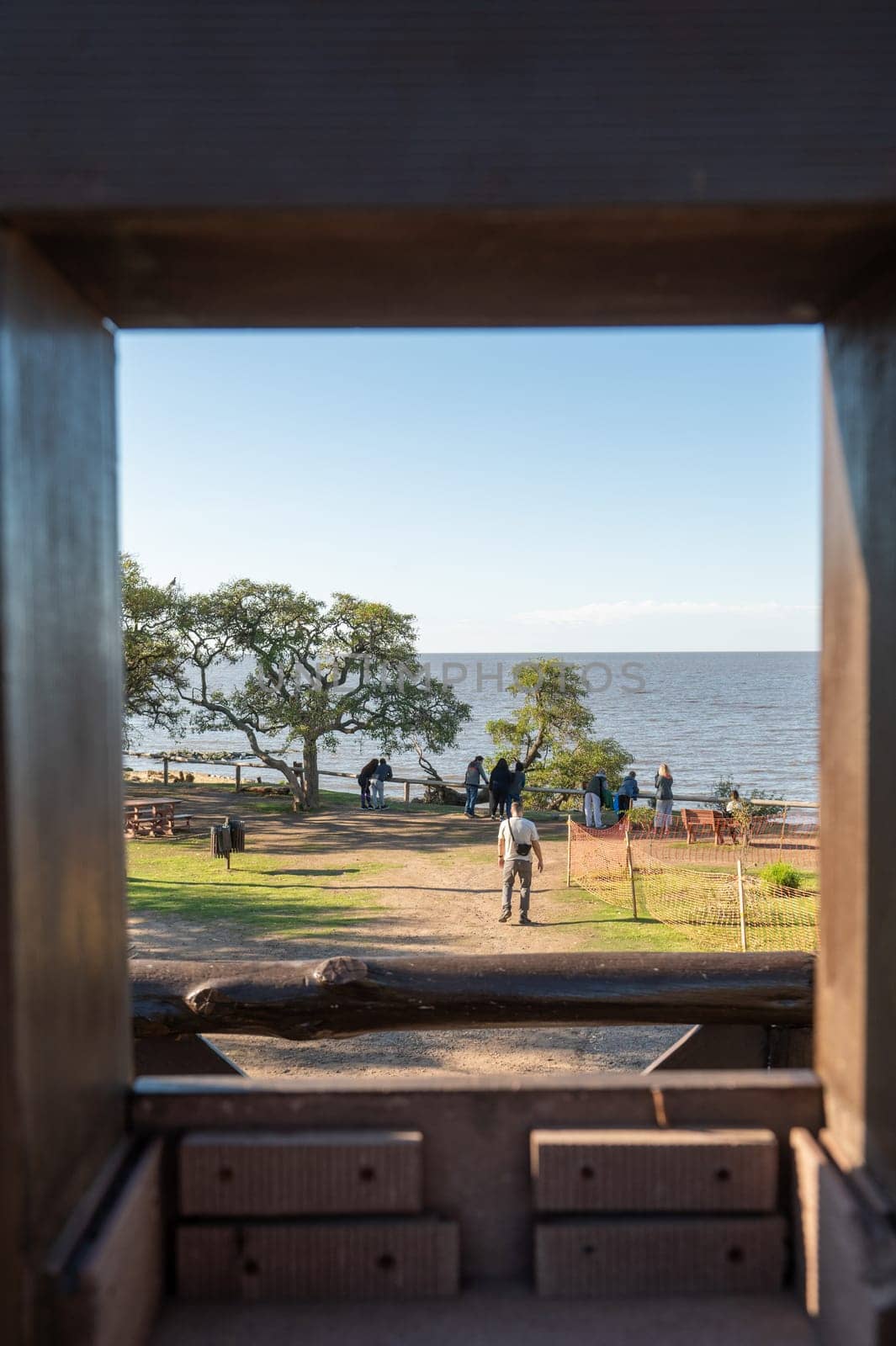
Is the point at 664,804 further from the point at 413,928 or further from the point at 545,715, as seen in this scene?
the point at 413,928

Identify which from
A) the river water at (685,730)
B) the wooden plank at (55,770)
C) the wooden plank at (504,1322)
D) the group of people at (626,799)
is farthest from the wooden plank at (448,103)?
the river water at (685,730)

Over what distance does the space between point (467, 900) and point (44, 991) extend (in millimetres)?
10445

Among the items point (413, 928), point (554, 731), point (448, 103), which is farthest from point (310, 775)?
point (448, 103)

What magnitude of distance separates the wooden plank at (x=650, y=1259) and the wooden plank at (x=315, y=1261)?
0.26 m

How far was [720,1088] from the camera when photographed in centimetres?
249

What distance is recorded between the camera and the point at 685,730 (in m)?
76.2

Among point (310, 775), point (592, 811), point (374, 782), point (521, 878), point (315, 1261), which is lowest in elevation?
point (592, 811)

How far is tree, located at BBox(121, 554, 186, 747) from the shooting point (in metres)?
19.7

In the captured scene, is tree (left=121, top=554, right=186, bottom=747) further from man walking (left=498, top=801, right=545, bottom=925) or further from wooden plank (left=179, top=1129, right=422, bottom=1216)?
wooden plank (left=179, top=1129, right=422, bottom=1216)

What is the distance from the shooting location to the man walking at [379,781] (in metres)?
20.8

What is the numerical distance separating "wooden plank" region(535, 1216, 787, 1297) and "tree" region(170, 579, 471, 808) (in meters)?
18.9

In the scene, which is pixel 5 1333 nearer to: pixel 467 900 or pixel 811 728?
pixel 467 900

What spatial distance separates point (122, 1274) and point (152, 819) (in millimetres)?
15925

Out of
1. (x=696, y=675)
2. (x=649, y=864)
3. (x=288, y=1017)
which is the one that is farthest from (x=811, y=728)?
(x=288, y=1017)
